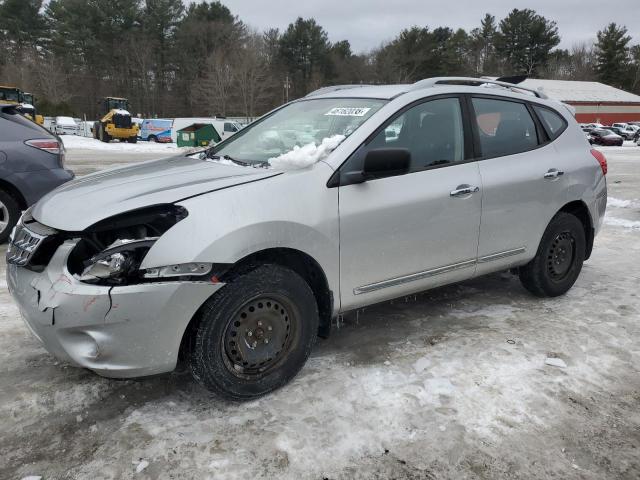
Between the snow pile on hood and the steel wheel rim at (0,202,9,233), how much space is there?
161 inches

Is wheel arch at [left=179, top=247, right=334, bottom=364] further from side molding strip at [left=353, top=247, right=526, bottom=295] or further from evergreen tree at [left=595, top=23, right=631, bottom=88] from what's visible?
evergreen tree at [left=595, top=23, right=631, bottom=88]

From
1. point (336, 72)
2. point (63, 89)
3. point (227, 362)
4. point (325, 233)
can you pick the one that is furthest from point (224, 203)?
point (336, 72)

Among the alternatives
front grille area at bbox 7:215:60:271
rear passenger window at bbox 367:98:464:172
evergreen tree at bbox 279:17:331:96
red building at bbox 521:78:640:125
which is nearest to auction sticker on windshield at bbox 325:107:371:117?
rear passenger window at bbox 367:98:464:172

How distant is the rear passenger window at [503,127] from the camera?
149 inches

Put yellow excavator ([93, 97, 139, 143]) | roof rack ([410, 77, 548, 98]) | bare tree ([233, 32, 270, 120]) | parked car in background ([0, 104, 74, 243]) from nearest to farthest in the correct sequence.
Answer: roof rack ([410, 77, 548, 98]), parked car in background ([0, 104, 74, 243]), yellow excavator ([93, 97, 139, 143]), bare tree ([233, 32, 270, 120])

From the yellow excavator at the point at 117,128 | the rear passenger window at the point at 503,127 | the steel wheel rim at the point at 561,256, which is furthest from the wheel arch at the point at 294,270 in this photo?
the yellow excavator at the point at 117,128

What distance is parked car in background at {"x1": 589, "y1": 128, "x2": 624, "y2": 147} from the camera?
34.2 metres

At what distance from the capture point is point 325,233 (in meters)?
2.89

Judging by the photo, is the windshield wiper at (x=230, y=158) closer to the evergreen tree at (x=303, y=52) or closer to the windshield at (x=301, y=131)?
the windshield at (x=301, y=131)

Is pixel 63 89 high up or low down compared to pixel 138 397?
up

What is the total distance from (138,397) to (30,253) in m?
0.97

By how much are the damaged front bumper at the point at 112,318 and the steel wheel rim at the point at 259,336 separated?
259 millimetres

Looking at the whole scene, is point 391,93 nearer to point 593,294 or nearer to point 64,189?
point 64,189

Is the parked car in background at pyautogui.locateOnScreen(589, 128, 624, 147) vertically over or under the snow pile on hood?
under
